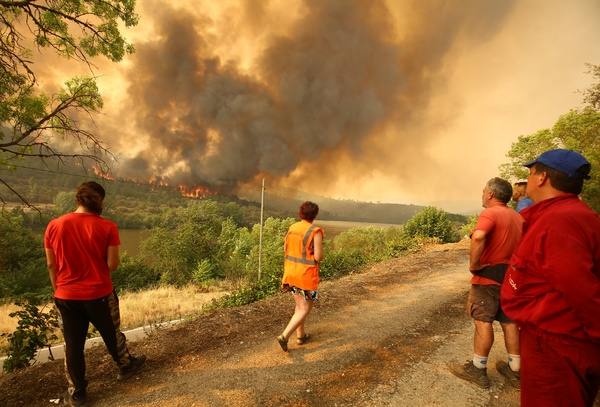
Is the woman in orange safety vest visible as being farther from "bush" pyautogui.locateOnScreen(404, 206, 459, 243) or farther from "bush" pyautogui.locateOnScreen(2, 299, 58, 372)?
"bush" pyautogui.locateOnScreen(404, 206, 459, 243)

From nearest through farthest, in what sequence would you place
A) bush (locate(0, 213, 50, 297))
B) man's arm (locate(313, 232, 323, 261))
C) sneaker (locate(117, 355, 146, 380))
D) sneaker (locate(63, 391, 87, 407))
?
1. sneaker (locate(63, 391, 87, 407))
2. sneaker (locate(117, 355, 146, 380))
3. man's arm (locate(313, 232, 323, 261))
4. bush (locate(0, 213, 50, 297))

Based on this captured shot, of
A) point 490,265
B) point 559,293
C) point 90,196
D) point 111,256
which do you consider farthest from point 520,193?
point 90,196

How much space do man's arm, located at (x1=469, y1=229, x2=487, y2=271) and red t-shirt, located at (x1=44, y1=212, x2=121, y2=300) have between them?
403 centimetres

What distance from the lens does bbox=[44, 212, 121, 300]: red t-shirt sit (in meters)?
3.21

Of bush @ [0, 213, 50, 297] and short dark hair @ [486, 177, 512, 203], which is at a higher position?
short dark hair @ [486, 177, 512, 203]

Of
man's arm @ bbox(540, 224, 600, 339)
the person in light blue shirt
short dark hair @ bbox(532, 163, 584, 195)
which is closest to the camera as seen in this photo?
man's arm @ bbox(540, 224, 600, 339)

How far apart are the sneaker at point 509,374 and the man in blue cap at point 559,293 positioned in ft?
7.32

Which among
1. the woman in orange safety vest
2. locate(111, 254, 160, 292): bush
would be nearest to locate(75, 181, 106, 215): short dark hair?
the woman in orange safety vest

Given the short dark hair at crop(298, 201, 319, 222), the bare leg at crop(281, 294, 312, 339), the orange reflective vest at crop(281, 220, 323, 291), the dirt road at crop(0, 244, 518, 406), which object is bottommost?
the dirt road at crop(0, 244, 518, 406)

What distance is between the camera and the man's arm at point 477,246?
3.38m

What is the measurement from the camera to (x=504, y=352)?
4.48m

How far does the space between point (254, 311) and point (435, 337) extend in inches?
135

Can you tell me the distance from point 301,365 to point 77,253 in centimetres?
299

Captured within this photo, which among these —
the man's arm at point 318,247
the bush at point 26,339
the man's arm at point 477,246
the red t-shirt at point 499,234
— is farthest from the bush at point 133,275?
the red t-shirt at point 499,234
